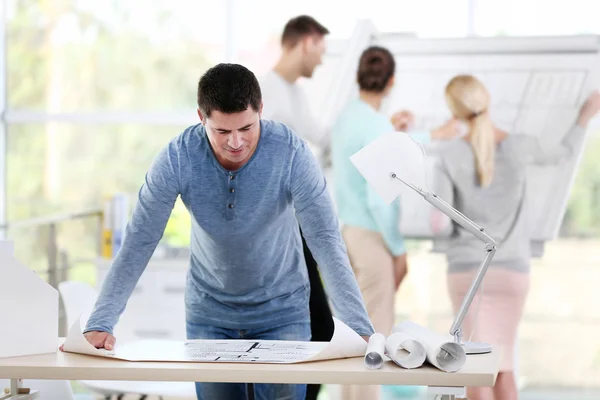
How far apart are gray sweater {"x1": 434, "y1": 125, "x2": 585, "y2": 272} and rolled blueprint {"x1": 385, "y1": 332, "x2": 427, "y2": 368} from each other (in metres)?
1.83

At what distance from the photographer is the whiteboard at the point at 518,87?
Answer: 3.74 m

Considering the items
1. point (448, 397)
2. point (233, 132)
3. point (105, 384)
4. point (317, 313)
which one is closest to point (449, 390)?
point (448, 397)

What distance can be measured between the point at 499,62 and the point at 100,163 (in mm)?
1960

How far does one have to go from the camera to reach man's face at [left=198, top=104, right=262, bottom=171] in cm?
200

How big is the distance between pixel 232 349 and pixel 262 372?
220 mm

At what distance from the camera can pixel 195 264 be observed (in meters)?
2.32

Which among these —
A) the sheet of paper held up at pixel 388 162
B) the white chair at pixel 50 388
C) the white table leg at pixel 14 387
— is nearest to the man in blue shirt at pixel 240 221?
the sheet of paper held up at pixel 388 162

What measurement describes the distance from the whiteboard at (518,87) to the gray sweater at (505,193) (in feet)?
0.12

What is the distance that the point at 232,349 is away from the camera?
7.05 feet

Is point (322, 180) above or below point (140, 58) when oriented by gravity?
below

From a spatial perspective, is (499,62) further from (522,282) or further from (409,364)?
(409,364)

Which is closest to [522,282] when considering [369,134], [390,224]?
[390,224]

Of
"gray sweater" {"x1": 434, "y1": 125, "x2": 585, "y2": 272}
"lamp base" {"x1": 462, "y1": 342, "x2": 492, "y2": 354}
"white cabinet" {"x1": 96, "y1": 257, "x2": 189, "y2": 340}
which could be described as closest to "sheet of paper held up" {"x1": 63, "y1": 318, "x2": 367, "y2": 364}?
"lamp base" {"x1": 462, "y1": 342, "x2": 492, "y2": 354}

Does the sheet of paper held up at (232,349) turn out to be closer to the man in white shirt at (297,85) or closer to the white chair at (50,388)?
the white chair at (50,388)
